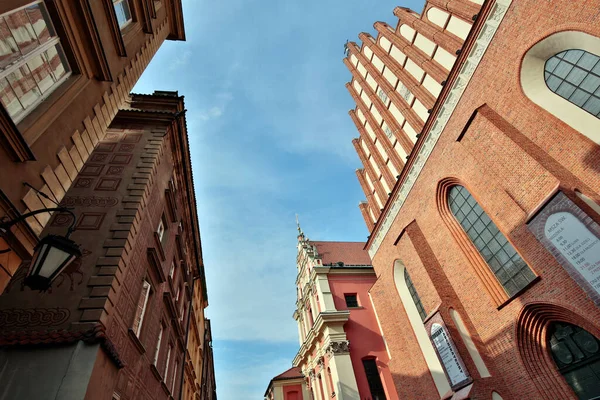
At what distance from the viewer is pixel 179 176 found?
13867mm

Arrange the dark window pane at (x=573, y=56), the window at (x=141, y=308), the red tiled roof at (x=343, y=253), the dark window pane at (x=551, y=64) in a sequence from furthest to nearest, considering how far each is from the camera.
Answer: the red tiled roof at (x=343, y=253)
the dark window pane at (x=551, y=64)
the dark window pane at (x=573, y=56)
the window at (x=141, y=308)

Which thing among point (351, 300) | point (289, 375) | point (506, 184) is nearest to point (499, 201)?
point (506, 184)

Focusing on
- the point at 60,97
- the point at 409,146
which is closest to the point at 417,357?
the point at 409,146

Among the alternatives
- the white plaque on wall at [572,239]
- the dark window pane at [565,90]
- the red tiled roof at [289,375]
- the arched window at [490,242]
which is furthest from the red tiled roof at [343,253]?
the dark window pane at [565,90]

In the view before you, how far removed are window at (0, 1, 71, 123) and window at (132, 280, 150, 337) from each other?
558 centimetres

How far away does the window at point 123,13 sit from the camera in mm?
7786

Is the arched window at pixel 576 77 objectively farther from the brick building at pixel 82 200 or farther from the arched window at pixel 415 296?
the brick building at pixel 82 200

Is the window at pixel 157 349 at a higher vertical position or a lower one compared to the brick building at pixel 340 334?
lower

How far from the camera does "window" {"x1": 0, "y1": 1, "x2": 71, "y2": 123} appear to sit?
425cm

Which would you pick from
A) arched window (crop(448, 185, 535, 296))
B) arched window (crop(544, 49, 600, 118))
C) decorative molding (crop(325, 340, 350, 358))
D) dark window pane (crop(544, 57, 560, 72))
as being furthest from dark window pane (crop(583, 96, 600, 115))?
decorative molding (crop(325, 340, 350, 358))

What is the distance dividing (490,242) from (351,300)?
1513 centimetres

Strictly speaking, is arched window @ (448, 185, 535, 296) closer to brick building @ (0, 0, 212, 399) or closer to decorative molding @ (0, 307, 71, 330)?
brick building @ (0, 0, 212, 399)

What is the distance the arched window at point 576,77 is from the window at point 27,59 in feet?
43.8

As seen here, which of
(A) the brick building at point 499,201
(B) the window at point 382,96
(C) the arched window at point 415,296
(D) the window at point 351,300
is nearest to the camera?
(A) the brick building at point 499,201
